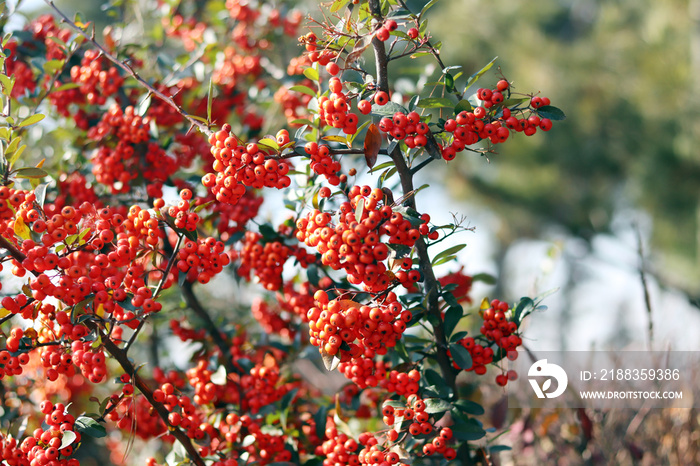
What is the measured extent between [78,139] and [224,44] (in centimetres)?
85

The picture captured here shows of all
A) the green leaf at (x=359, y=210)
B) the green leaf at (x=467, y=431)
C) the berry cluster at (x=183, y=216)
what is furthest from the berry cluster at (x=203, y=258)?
the green leaf at (x=467, y=431)

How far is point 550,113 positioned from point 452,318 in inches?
21.0

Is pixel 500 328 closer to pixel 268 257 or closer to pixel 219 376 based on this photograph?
pixel 268 257

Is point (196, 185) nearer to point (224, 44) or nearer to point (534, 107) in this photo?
point (224, 44)

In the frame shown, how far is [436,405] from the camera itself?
1.16 m

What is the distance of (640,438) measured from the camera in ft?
6.91

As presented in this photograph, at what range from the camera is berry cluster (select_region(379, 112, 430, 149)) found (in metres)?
1.10

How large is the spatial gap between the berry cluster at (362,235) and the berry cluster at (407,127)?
0.45 ft

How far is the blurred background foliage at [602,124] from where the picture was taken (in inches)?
250

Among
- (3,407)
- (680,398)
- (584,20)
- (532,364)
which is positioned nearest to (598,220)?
(584,20)

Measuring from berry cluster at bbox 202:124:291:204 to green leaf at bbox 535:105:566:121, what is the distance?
59cm

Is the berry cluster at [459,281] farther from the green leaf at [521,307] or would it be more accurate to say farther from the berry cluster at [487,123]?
the berry cluster at [487,123]

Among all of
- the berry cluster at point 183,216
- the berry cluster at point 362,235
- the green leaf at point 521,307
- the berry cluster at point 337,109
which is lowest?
the green leaf at point 521,307

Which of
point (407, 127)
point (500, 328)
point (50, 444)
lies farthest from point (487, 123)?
point (50, 444)
